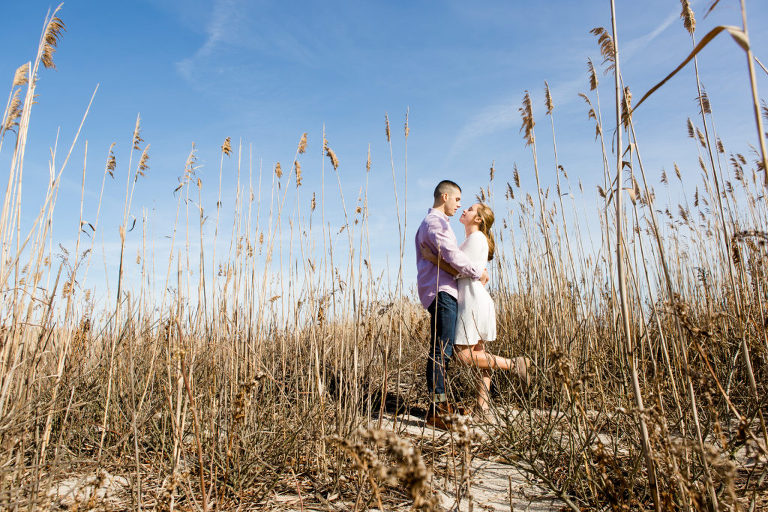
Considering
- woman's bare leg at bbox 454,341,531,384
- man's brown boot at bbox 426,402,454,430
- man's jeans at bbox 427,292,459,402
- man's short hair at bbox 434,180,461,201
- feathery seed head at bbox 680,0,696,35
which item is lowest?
man's brown boot at bbox 426,402,454,430

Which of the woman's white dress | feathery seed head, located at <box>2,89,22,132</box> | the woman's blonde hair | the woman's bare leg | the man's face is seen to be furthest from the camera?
the woman's blonde hair

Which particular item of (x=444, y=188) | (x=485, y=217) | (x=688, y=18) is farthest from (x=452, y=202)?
(x=688, y=18)

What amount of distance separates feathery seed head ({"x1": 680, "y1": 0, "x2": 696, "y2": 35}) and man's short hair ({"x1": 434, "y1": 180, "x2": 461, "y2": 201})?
4.99ft

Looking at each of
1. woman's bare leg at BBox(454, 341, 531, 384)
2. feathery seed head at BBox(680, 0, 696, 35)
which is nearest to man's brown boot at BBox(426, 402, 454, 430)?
woman's bare leg at BBox(454, 341, 531, 384)

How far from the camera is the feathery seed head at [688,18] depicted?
70.9 inches

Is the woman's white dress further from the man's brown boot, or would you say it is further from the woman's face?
the man's brown boot

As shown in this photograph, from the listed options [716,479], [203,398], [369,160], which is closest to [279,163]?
[369,160]

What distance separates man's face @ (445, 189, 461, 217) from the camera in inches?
119

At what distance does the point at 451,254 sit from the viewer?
2.80 m

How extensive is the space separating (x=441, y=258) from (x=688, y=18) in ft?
5.44

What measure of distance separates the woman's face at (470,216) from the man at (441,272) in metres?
0.13

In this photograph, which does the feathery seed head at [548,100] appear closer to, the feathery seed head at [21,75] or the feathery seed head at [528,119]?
the feathery seed head at [528,119]

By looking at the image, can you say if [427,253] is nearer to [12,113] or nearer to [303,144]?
[303,144]

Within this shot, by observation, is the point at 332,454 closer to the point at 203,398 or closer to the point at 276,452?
the point at 276,452
